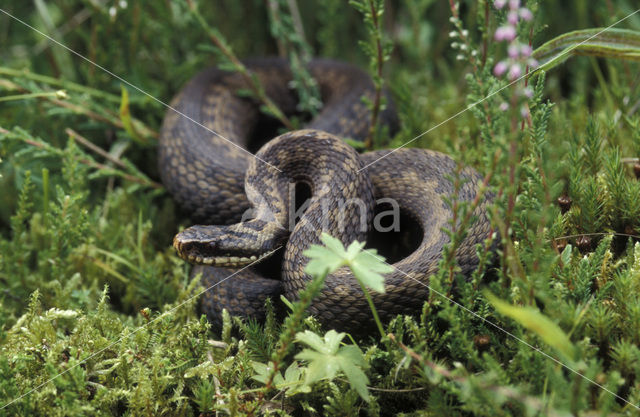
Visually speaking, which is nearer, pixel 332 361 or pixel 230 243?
pixel 332 361

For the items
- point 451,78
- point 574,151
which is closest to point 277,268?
point 574,151

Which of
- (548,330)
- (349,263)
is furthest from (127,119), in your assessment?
(548,330)

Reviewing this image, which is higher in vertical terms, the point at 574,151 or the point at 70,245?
the point at 574,151

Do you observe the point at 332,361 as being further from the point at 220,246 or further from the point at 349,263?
the point at 220,246

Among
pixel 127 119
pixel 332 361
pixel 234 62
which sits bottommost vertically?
pixel 332 361

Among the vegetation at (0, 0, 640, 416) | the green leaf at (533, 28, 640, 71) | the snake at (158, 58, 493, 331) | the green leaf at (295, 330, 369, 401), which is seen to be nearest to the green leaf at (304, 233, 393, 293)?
the vegetation at (0, 0, 640, 416)

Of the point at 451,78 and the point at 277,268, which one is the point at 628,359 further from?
the point at 451,78

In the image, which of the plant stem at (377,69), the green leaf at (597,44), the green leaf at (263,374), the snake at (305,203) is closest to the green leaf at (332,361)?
the green leaf at (263,374)
